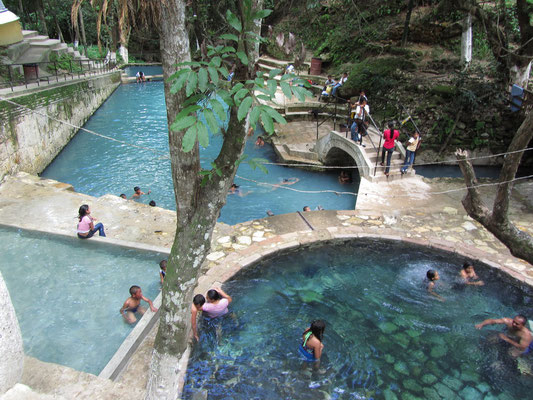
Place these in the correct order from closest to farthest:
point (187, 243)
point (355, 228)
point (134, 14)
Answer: point (134, 14) → point (187, 243) → point (355, 228)

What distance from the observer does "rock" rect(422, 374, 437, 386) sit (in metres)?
5.83

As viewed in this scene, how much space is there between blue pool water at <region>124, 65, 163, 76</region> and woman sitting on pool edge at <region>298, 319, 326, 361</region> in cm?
3366

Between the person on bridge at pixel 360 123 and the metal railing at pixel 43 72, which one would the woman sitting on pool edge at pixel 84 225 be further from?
the person on bridge at pixel 360 123

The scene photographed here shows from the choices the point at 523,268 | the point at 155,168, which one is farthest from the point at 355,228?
the point at 155,168

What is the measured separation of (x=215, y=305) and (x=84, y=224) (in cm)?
347

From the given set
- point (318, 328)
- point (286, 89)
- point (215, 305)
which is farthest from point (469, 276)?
point (286, 89)

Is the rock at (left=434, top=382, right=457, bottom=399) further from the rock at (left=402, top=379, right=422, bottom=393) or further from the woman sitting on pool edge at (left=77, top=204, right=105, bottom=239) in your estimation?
the woman sitting on pool edge at (left=77, top=204, right=105, bottom=239)

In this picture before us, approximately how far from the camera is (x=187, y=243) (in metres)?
3.86

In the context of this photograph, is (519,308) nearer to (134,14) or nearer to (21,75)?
(134,14)

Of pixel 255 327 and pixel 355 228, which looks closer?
pixel 255 327

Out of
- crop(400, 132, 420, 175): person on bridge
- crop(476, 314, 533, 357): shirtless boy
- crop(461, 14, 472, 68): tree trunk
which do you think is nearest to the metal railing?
crop(400, 132, 420, 175): person on bridge

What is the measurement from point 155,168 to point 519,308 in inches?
496

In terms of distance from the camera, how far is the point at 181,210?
12.9ft

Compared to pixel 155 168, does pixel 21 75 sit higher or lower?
higher
